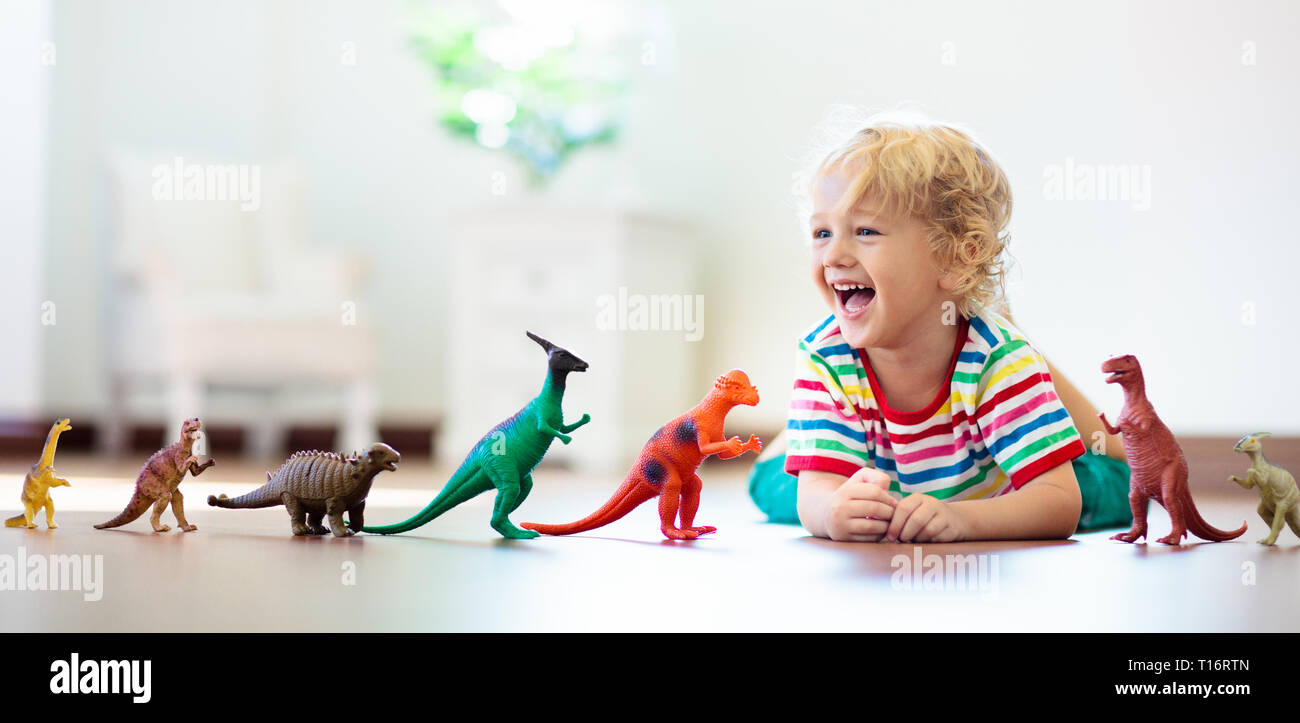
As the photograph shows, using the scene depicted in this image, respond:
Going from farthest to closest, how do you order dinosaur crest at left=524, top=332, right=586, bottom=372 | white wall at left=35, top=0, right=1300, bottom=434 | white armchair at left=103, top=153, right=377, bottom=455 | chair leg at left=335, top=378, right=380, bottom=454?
chair leg at left=335, top=378, right=380, bottom=454, white armchair at left=103, top=153, right=377, bottom=455, white wall at left=35, top=0, right=1300, bottom=434, dinosaur crest at left=524, top=332, right=586, bottom=372

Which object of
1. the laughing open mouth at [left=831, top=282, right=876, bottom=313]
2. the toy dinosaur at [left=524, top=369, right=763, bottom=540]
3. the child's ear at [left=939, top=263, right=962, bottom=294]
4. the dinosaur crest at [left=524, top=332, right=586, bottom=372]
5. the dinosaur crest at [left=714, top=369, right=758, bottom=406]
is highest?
the child's ear at [left=939, top=263, right=962, bottom=294]

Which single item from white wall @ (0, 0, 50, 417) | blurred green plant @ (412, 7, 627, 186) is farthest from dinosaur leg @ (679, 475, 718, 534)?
white wall @ (0, 0, 50, 417)

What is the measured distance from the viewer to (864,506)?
1.09 m

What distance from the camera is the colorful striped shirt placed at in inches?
45.7

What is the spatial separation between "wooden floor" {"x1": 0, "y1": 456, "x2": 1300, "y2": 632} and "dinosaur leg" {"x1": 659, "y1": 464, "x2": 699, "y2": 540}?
0.8 inches

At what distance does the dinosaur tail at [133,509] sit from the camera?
1.12m

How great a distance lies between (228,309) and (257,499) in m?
2.11

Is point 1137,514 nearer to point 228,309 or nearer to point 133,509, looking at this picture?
point 133,509

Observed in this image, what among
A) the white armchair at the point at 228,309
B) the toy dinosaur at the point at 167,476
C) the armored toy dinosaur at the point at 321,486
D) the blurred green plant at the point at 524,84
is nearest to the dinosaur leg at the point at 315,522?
the armored toy dinosaur at the point at 321,486

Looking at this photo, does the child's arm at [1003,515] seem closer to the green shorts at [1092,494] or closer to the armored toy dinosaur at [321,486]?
the green shorts at [1092,494]

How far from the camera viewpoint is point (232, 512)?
143cm

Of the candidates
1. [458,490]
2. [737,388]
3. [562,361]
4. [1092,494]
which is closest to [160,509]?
[458,490]

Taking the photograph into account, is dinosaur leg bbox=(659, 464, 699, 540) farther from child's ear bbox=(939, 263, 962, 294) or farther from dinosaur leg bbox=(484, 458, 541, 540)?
child's ear bbox=(939, 263, 962, 294)
